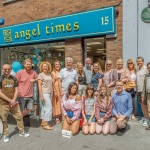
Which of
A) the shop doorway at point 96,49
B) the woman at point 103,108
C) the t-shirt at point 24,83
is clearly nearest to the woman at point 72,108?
the woman at point 103,108

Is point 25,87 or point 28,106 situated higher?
point 25,87

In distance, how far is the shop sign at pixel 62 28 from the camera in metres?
7.77

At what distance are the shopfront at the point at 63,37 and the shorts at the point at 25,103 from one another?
10.4 ft

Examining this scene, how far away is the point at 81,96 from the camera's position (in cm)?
608

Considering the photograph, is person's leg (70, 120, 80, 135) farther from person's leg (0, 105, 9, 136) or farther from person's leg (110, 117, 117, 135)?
person's leg (0, 105, 9, 136)

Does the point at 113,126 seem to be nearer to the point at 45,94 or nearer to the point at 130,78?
the point at 130,78

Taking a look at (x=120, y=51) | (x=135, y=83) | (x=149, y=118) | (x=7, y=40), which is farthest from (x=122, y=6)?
(x=7, y=40)

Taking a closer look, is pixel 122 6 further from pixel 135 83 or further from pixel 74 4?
pixel 135 83

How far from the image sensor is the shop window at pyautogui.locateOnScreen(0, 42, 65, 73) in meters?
9.45

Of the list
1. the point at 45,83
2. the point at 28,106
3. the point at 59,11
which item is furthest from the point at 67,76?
the point at 59,11

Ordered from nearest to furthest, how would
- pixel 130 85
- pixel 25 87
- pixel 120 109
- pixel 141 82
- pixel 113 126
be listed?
1. pixel 113 126
2. pixel 120 109
3. pixel 25 87
4. pixel 141 82
5. pixel 130 85

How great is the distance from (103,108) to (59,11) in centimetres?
458

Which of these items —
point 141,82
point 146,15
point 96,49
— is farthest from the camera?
point 96,49

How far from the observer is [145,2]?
715 cm
